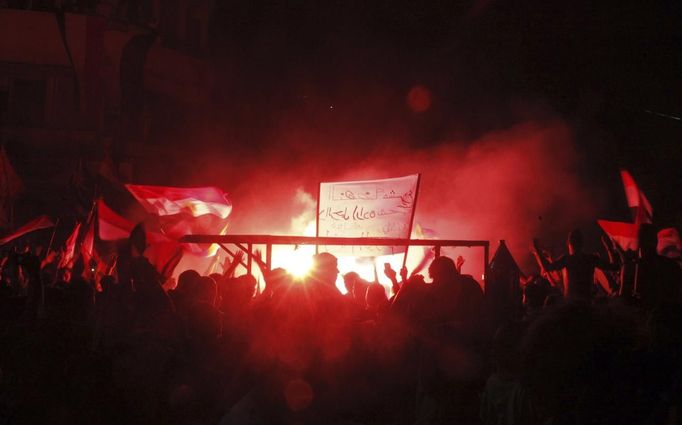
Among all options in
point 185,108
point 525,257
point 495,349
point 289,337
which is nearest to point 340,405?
point 289,337

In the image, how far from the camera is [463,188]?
16.9 metres

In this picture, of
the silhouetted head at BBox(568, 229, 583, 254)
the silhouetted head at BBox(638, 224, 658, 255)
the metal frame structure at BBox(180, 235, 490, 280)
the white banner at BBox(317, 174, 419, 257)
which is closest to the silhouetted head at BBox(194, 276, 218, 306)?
the metal frame structure at BBox(180, 235, 490, 280)

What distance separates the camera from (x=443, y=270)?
15.9 feet

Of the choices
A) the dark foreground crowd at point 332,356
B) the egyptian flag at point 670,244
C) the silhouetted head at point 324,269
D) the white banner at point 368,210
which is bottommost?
the dark foreground crowd at point 332,356

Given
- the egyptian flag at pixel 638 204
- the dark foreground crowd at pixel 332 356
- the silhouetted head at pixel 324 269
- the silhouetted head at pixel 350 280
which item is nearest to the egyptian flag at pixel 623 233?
the egyptian flag at pixel 638 204

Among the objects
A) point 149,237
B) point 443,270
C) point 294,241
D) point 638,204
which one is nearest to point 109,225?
point 149,237

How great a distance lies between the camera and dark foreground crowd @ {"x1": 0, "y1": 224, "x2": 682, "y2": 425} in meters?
3.44

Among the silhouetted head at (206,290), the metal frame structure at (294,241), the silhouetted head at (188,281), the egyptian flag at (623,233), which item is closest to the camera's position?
the silhouetted head at (206,290)

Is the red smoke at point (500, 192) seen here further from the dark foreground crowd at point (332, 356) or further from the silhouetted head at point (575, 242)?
the dark foreground crowd at point (332, 356)

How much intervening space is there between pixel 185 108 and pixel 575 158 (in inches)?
512

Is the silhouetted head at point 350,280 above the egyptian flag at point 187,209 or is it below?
below

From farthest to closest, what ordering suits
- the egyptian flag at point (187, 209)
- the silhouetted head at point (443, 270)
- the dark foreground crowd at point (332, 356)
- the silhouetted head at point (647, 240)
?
the egyptian flag at point (187, 209) < the silhouetted head at point (647, 240) < the silhouetted head at point (443, 270) < the dark foreground crowd at point (332, 356)

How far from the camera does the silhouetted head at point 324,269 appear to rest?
14.9ft

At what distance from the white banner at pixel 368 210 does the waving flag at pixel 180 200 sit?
255 centimetres
